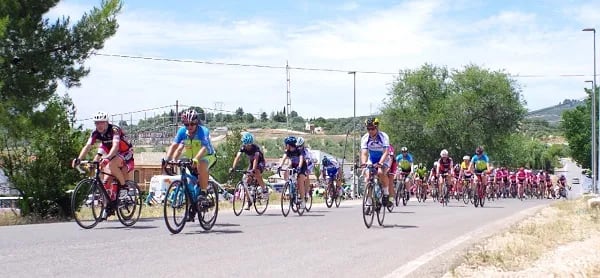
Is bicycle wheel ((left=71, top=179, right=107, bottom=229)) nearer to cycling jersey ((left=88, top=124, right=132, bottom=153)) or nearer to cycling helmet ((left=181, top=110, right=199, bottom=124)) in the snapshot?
cycling jersey ((left=88, top=124, right=132, bottom=153))

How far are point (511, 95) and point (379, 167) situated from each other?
57.5 metres

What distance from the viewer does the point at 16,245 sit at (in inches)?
363

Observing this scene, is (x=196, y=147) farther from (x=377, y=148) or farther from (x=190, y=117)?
(x=377, y=148)

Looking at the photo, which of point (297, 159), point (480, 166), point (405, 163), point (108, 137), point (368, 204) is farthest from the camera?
point (405, 163)

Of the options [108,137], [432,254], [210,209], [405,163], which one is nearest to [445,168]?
[405,163]

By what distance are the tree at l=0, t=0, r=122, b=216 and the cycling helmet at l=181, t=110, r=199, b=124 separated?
5581 mm

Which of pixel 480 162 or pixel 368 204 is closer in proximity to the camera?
pixel 368 204

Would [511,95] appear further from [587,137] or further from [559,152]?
[559,152]

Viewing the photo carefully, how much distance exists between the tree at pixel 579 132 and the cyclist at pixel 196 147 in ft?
288

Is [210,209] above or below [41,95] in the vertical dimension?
below

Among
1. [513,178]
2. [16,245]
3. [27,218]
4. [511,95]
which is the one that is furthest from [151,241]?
[511,95]

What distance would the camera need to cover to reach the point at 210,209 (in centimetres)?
1159

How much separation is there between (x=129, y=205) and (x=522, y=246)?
641 centimetres

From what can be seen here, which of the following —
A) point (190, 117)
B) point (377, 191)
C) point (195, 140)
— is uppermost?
point (190, 117)
